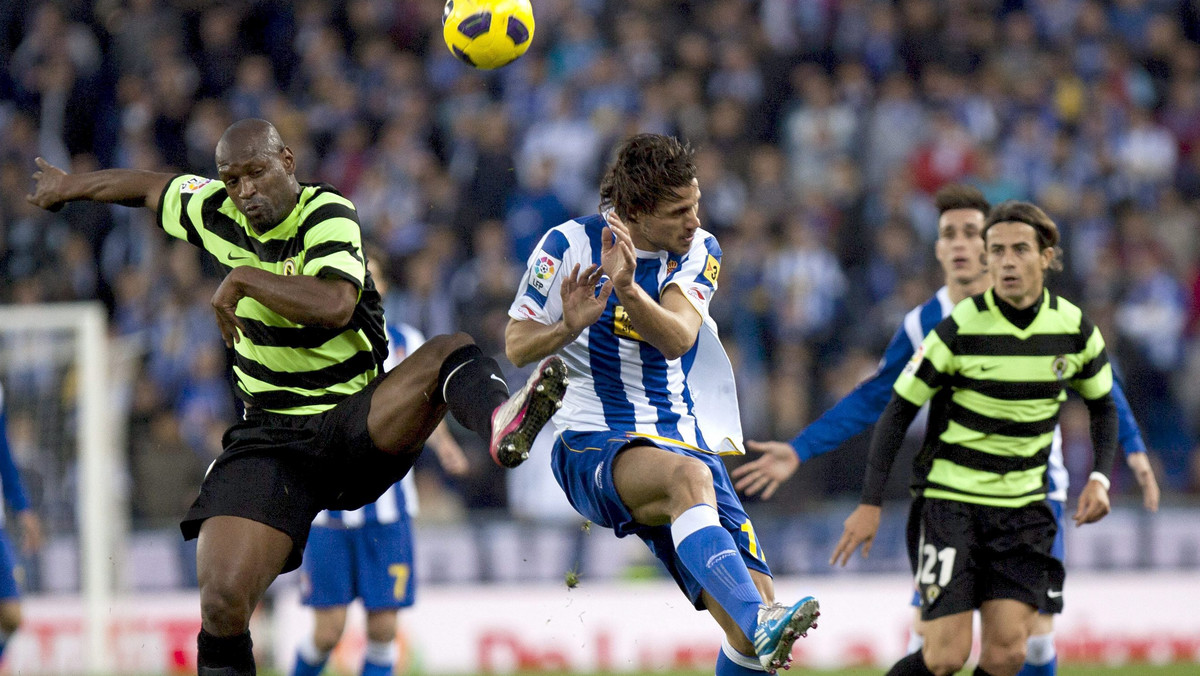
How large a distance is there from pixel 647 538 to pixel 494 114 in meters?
8.88

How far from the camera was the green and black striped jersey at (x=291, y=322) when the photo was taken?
5.40 meters

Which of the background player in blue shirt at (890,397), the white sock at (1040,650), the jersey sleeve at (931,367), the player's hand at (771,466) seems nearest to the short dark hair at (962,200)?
the background player in blue shirt at (890,397)

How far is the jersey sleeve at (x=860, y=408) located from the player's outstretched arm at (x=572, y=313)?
180 cm

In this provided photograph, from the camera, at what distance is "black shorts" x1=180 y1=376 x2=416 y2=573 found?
5.37m

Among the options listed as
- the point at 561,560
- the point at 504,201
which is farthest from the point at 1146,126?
the point at 561,560

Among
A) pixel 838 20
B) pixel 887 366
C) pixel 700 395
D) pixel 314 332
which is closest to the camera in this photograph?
pixel 314 332

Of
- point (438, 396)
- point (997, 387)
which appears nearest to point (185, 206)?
point (438, 396)

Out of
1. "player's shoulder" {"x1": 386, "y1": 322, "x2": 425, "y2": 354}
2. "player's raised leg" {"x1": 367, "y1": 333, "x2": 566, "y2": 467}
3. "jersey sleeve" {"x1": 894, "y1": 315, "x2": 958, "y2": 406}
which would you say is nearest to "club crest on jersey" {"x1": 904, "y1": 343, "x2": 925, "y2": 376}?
"jersey sleeve" {"x1": 894, "y1": 315, "x2": 958, "y2": 406}

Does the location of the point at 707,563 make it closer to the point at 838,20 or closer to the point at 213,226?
the point at 213,226

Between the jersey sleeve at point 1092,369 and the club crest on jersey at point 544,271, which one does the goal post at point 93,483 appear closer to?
the club crest on jersey at point 544,271

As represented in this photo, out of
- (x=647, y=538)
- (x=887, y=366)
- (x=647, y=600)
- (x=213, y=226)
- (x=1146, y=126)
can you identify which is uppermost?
(x=1146, y=126)

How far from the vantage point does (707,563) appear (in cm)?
502

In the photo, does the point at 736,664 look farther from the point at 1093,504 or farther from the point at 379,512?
the point at 379,512

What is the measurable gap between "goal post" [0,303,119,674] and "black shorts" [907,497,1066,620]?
6.79 m
